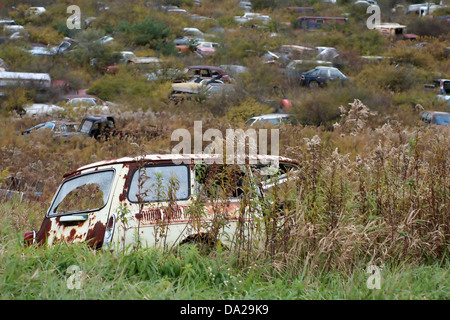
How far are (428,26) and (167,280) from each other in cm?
4515

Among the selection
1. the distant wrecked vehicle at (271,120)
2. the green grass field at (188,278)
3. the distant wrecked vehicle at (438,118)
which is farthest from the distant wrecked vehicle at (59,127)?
the green grass field at (188,278)

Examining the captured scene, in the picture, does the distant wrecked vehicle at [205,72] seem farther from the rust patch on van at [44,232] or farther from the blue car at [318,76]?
the rust patch on van at [44,232]

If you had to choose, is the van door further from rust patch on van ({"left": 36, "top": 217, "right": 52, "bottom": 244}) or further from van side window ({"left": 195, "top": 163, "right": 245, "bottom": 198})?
van side window ({"left": 195, "top": 163, "right": 245, "bottom": 198})

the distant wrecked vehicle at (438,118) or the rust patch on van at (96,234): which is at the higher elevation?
the rust patch on van at (96,234)

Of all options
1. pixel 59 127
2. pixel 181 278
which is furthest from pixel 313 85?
pixel 181 278

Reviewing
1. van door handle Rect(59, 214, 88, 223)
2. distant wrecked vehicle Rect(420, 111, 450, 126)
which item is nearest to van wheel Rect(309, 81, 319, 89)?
distant wrecked vehicle Rect(420, 111, 450, 126)

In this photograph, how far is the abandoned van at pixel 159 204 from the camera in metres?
5.23

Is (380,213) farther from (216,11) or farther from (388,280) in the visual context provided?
(216,11)

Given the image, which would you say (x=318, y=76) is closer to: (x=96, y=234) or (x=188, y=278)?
(x=96, y=234)

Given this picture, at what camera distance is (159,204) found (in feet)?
18.1

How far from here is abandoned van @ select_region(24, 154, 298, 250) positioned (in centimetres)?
523

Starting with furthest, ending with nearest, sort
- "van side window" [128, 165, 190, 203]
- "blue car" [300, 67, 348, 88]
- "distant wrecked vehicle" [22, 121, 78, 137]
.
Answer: "blue car" [300, 67, 348, 88], "distant wrecked vehicle" [22, 121, 78, 137], "van side window" [128, 165, 190, 203]

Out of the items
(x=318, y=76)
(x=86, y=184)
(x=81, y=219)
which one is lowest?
(x=318, y=76)

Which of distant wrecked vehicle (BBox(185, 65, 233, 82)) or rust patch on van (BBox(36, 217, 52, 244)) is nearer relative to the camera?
rust patch on van (BBox(36, 217, 52, 244))
